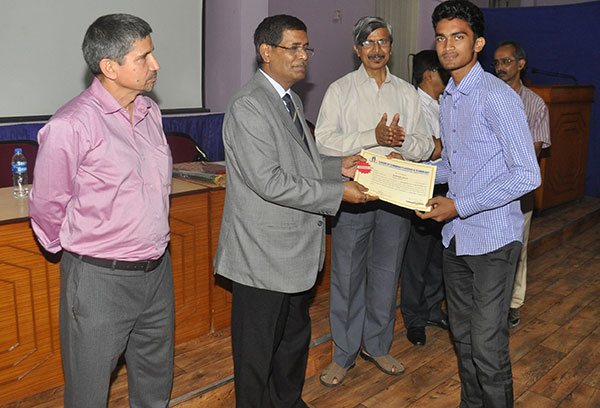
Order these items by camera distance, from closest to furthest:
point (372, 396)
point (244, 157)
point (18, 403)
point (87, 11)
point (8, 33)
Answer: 1. point (244, 157)
2. point (18, 403)
3. point (372, 396)
4. point (8, 33)
5. point (87, 11)

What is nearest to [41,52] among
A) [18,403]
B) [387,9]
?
[18,403]

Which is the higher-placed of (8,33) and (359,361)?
(8,33)

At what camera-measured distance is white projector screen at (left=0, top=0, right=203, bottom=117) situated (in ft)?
15.4

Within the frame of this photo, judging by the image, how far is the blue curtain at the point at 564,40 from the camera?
7.16m

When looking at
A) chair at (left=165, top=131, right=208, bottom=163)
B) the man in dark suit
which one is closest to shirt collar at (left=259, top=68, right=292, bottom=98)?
the man in dark suit

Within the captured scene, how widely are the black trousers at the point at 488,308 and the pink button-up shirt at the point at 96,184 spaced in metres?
1.18

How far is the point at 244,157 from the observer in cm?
202

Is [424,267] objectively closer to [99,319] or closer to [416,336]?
[416,336]

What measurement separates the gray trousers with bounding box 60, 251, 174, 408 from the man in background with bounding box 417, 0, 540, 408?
110 centimetres

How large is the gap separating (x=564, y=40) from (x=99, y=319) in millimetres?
7440

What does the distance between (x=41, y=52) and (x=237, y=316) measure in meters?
3.71

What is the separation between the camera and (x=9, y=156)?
402cm

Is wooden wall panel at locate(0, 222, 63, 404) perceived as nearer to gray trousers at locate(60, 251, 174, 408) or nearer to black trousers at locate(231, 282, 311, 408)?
gray trousers at locate(60, 251, 174, 408)

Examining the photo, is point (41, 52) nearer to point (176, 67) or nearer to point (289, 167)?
point (176, 67)
